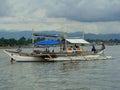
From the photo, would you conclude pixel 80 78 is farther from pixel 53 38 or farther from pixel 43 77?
pixel 53 38

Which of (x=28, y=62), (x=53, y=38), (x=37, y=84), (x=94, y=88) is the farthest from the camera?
(x=53, y=38)

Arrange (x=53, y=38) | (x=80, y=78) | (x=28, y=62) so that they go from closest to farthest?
(x=80, y=78) < (x=28, y=62) < (x=53, y=38)

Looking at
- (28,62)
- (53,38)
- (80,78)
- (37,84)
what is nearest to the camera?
(37,84)

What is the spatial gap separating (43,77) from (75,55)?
24025 millimetres

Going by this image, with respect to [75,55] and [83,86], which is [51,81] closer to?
[83,86]

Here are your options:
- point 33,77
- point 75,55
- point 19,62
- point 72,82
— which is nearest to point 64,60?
point 75,55

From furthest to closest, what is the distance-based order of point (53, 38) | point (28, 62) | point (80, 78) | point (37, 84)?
point (53, 38) → point (28, 62) → point (80, 78) → point (37, 84)

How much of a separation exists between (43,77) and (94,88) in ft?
36.1

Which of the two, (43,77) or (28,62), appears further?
(28,62)

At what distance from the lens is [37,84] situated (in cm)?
4100

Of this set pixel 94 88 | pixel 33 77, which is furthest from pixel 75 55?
pixel 94 88

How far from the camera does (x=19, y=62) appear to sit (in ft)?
234

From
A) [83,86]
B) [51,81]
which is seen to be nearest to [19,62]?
[51,81]

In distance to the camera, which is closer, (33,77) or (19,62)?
(33,77)
